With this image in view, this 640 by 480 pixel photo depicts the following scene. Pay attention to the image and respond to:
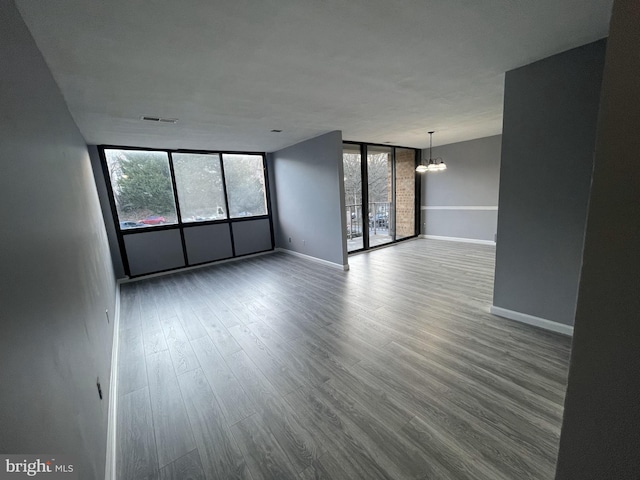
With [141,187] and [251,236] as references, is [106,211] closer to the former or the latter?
[141,187]

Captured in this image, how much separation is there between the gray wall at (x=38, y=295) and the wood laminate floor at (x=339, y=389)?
1.68ft

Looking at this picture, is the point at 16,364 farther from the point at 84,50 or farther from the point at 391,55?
the point at 391,55

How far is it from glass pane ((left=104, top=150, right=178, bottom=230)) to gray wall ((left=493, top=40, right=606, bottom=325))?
5.55m

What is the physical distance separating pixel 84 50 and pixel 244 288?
3269 millimetres

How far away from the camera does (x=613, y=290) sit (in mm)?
549

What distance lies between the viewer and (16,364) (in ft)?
2.27

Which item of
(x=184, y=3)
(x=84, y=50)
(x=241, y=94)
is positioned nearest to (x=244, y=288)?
(x=241, y=94)

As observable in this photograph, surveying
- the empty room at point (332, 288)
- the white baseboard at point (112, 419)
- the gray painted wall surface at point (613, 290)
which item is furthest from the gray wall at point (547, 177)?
the white baseboard at point (112, 419)

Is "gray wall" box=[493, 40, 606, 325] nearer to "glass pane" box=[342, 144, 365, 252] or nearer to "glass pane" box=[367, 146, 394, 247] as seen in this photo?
"glass pane" box=[342, 144, 365, 252]

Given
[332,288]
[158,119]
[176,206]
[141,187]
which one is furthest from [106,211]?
[332,288]

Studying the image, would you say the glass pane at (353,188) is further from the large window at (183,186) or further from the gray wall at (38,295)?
the gray wall at (38,295)

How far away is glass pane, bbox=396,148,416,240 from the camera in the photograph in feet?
23.3

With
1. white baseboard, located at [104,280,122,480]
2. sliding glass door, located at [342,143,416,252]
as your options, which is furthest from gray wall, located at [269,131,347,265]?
white baseboard, located at [104,280,122,480]

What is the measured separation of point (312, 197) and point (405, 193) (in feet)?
11.2
